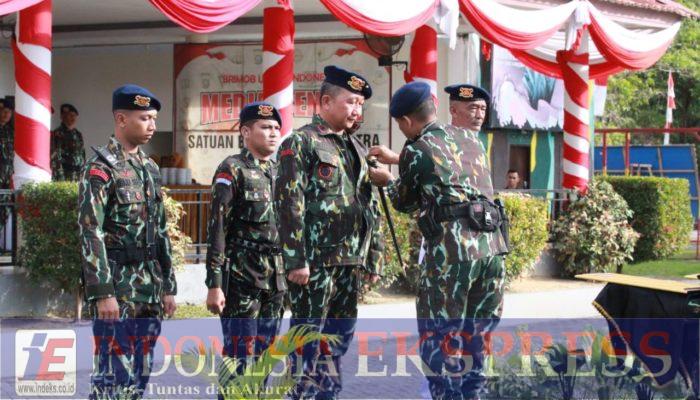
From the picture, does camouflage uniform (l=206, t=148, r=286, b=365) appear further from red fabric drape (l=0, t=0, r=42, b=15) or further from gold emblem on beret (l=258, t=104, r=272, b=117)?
red fabric drape (l=0, t=0, r=42, b=15)

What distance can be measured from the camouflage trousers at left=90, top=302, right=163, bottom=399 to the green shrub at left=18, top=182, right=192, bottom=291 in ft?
15.3

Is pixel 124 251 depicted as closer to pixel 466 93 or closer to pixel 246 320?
pixel 246 320

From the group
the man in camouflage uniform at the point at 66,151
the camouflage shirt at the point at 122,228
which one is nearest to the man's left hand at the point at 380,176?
the camouflage shirt at the point at 122,228

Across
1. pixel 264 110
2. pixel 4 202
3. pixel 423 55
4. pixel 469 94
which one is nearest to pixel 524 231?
pixel 423 55

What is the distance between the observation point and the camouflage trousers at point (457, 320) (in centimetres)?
593

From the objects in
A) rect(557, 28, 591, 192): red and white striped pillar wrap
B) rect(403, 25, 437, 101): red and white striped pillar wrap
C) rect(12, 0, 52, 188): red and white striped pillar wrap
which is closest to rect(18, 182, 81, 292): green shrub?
rect(12, 0, 52, 188): red and white striped pillar wrap

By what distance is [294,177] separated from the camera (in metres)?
6.05

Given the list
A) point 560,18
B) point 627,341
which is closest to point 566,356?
point 627,341

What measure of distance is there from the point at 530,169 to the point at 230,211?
14177 millimetres

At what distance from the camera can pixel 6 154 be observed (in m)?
14.6

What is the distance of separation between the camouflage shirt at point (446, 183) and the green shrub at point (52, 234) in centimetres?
518

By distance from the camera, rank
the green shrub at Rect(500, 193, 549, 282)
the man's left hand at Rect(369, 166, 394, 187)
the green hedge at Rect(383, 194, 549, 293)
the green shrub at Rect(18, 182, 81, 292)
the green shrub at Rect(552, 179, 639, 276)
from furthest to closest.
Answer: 1. the green shrub at Rect(552, 179, 639, 276)
2. the green shrub at Rect(500, 193, 549, 282)
3. the green hedge at Rect(383, 194, 549, 293)
4. the green shrub at Rect(18, 182, 81, 292)
5. the man's left hand at Rect(369, 166, 394, 187)

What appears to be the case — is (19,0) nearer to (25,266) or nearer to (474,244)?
(25,266)

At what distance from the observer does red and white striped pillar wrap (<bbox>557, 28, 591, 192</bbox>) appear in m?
16.4
